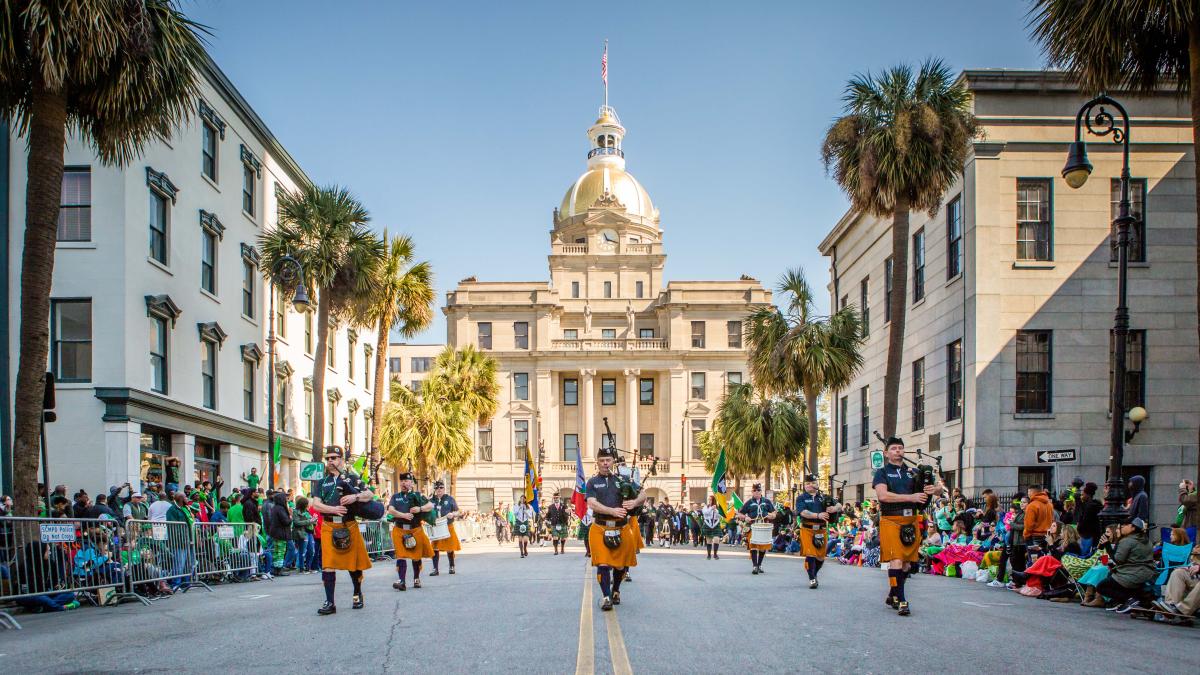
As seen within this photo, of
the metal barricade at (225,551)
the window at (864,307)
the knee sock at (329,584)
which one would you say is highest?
the window at (864,307)

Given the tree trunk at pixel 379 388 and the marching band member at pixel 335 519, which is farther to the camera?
the tree trunk at pixel 379 388

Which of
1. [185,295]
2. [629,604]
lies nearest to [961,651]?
[629,604]

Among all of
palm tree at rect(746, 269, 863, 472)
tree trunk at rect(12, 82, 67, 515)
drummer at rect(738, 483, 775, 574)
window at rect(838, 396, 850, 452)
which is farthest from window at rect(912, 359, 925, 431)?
tree trunk at rect(12, 82, 67, 515)

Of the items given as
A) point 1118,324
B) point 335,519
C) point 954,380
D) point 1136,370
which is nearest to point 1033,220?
point 1136,370

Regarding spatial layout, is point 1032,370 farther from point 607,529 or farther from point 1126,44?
point 607,529

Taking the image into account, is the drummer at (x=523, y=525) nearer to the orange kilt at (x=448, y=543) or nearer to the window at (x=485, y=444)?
the orange kilt at (x=448, y=543)

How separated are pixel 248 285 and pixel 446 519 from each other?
18.0 meters

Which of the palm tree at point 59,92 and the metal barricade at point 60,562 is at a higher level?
the palm tree at point 59,92

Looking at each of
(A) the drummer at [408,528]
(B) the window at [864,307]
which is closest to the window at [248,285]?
(A) the drummer at [408,528]

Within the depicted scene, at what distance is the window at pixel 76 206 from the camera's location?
2622cm

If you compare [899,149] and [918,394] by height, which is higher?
[899,149]

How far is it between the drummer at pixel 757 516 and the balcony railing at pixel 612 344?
57.0 metres

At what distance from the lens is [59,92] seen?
16250mm

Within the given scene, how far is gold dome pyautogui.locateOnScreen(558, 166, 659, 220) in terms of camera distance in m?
97.4
